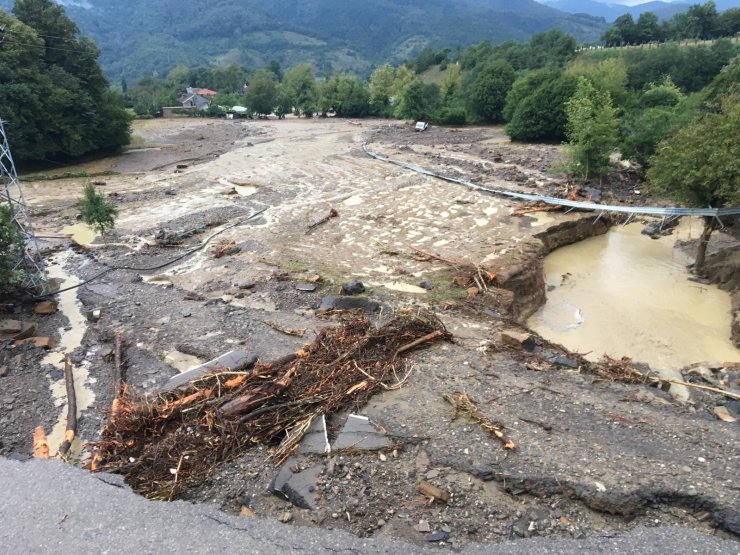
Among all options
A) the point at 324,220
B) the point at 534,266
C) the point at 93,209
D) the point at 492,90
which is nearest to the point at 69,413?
the point at 93,209

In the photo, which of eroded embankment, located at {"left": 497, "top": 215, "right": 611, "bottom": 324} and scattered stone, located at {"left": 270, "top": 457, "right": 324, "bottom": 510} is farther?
eroded embankment, located at {"left": 497, "top": 215, "right": 611, "bottom": 324}

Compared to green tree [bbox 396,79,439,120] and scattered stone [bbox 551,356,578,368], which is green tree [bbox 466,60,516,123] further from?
scattered stone [bbox 551,356,578,368]

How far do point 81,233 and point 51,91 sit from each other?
676 inches

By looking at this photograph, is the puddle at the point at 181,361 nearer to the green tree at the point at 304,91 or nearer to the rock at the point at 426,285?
the rock at the point at 426,285

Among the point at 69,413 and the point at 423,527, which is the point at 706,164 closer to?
the point at 423,527

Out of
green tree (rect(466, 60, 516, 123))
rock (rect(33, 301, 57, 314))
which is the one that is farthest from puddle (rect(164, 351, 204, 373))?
green tree (rect(466, 60, 516, 123))

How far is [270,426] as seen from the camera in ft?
24.3

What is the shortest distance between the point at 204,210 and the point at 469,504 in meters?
20.5

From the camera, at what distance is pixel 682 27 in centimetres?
8069

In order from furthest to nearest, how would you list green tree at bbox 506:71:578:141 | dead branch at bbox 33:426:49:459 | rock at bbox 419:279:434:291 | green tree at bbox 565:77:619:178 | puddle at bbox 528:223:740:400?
green tree at bbox 506:71:578:141 → green tree at bbox 565:77:619:178 → rock at bbox 419:279:434:291 → puddle at bbox 528:223:740:400 → dead branch at bbox 33:426:49:459

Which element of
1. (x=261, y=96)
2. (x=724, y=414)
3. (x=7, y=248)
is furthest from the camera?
(x=261, y=96)

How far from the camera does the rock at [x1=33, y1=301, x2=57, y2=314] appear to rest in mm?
12719

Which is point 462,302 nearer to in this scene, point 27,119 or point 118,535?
point 118,535

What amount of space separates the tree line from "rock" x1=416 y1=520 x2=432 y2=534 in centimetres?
9762
